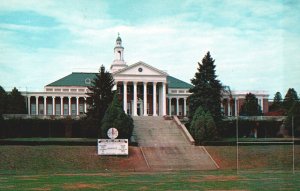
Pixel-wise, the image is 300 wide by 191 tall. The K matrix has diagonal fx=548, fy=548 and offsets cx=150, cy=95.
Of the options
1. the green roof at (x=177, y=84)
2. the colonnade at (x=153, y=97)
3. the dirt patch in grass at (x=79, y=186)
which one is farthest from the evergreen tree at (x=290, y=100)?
the dirt patch in grass at (x=79, y=186)

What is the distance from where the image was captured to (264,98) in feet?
332

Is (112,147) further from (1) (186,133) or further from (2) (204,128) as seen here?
(1) (186,133)

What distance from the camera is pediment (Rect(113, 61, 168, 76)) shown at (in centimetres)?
8481

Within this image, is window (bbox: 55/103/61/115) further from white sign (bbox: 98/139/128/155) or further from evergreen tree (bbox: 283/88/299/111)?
white sign (bbox: 98/139/128/155)

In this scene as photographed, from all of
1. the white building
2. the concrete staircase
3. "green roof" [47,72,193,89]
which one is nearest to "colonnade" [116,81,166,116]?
the white building

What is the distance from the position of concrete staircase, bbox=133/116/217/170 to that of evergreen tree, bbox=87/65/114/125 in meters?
4.78

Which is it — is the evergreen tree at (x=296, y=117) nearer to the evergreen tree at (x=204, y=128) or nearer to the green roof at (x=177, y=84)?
the evergreen tree at (x=204, y=128)

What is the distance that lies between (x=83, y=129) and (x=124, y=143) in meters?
13.9

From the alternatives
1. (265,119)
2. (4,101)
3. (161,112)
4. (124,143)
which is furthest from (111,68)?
(124,143)

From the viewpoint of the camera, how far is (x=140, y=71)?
85.2 meters

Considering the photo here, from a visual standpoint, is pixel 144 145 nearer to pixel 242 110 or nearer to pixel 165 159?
pixel 165 159

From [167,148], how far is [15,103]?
35.2 meters

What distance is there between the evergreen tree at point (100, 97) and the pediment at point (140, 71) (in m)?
17.8

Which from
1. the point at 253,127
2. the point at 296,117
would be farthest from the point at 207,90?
the point at 296,117
